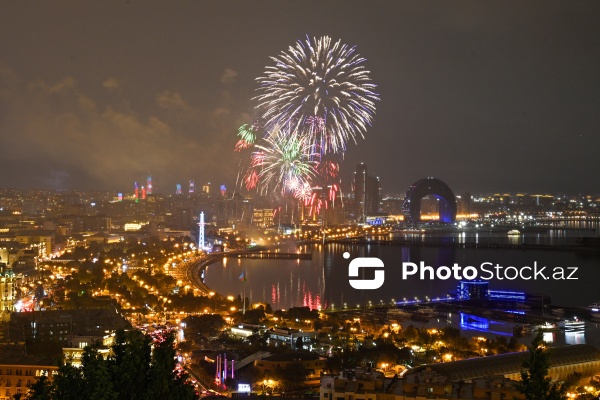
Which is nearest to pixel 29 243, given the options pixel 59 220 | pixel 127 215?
pixel 59 220

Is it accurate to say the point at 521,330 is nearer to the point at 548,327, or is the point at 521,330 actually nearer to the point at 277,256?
the point at 548,327

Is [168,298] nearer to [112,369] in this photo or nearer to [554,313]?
[554,313]

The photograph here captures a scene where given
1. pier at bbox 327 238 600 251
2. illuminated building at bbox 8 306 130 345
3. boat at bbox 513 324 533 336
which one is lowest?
boat at bbox 513 324 533 336

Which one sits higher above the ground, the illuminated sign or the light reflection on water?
the light reflection on water

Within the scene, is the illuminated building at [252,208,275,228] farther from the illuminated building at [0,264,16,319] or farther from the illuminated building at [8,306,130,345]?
the illuminated building at [8,306,130,345]

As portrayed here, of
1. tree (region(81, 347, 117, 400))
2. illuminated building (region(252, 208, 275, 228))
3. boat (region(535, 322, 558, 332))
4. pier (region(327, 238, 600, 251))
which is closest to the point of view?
tree (region(81, 347, 117, 400))

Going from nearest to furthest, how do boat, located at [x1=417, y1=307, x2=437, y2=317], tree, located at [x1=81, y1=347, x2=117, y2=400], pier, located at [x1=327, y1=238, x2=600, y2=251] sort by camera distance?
tree, located at [x1=81, y1=347, x2=117, y2=400]
boat, located at [x1=417, y1=307, x2=437, y2=317]
pier, located at [x1=327, y1=238, x2=600, y2=251]

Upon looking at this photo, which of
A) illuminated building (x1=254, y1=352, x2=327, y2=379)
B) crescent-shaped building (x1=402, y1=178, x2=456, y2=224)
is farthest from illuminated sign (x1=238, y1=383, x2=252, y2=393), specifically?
crescent-shaped building (x1=402, y1=178, x2=456, y2=224)

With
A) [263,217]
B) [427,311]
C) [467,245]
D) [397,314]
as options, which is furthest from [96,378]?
[263,217]

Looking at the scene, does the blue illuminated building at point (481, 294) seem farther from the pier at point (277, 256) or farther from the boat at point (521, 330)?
the pier at point (277, 256)
